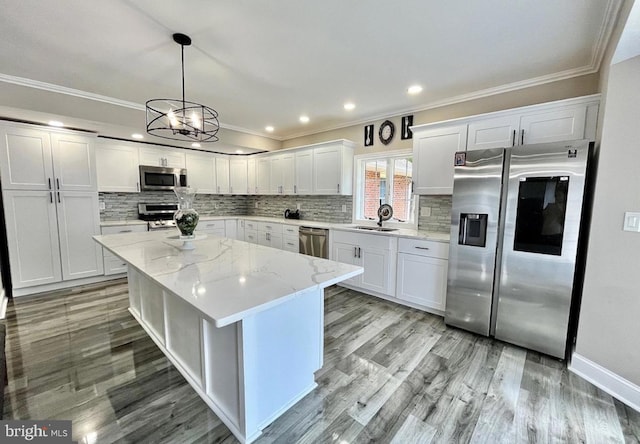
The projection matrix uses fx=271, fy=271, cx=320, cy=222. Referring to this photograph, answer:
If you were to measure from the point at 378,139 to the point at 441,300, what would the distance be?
241cm

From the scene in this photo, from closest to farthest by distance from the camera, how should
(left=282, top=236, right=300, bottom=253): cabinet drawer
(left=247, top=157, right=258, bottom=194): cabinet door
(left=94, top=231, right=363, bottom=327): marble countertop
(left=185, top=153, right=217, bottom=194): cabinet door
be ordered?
(left=94, top=231, right=363, bottom=327): marble countertop, (left=282, top=236, right=300, bottom=253): cabinet drawer, (left=185, top=153, right=217, bottom=194): cabinet door, (left=247, top=157, right=258, bottom=194): cabinet door

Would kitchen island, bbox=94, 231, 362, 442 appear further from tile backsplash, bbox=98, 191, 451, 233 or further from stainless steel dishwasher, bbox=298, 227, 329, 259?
tile backsplash, bbox=98, 191, 451, 233

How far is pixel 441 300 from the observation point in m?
2.90

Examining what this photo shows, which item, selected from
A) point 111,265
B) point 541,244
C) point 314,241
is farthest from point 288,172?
point 541,244

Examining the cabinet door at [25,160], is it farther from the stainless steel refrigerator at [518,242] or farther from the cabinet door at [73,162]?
the stainless steel refrigerator at [518,242]

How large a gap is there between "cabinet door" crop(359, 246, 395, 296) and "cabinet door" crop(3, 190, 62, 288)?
4067mm

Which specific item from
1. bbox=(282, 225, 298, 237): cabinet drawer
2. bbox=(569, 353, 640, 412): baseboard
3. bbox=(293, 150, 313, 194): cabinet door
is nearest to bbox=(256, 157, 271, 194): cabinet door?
bbox=(293, 150, 313, 194): cabinet door

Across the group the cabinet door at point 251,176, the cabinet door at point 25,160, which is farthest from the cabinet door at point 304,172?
the cabinet door at point 25,160

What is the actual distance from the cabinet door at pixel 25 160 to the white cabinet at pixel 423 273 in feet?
14.9

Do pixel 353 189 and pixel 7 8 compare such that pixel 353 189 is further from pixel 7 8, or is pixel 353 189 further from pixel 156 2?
pixel 7 8

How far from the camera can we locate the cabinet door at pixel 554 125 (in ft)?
7.69

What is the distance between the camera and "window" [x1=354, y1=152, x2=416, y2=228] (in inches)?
152

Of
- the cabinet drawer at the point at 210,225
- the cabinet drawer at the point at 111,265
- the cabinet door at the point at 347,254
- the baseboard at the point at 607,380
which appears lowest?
the baseboard at the point at 607,380

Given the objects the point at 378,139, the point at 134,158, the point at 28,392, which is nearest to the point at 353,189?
the point at 378,139
